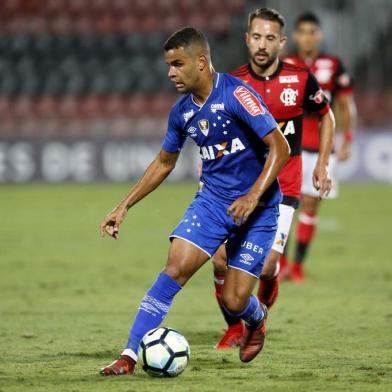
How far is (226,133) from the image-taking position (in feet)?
18.9

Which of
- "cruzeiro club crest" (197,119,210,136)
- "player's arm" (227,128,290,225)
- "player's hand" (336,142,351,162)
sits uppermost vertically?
"cruzeiro club crest" (197,119,210,136)

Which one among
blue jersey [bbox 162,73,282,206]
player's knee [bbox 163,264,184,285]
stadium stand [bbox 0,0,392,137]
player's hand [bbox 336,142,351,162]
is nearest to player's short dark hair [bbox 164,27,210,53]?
blue jersey [bbox 162,73,282,206]

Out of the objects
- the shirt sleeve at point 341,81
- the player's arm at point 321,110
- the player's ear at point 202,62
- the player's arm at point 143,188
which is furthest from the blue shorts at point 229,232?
the shirt sleeve at point 341,81

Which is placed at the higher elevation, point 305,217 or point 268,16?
point 268,16

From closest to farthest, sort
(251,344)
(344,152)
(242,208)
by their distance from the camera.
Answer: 1. (242,208)
2. (251,344)
3. (344,152)

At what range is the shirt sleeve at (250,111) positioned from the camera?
5586 mm

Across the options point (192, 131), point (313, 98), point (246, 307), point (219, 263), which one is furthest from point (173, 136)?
point (313, 98)

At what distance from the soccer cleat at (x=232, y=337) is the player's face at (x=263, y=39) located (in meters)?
1.78

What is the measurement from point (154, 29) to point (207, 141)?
17.1 metres

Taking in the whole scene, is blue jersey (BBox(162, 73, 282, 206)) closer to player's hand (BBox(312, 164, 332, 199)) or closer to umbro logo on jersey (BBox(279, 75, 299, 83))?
player's hand (BBox(312, 164, 332, 199))

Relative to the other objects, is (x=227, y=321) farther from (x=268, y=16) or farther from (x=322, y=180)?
(x=268, y=16)

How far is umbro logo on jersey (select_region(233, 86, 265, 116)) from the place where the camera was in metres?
5.61

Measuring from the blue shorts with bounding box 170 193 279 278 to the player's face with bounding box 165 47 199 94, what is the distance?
681 millimetres

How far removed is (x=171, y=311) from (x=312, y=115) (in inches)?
108
